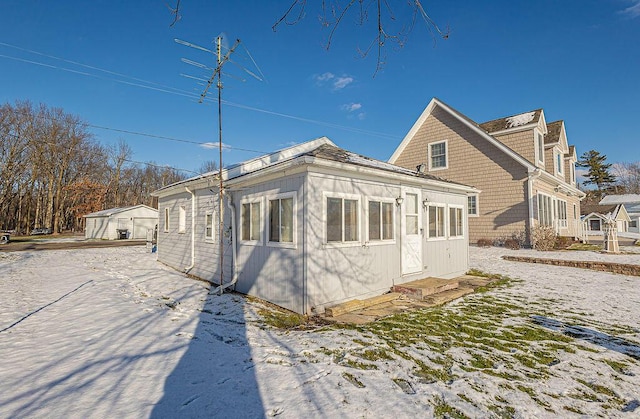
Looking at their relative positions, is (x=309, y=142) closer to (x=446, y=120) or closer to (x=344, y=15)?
(x=344, y=15)

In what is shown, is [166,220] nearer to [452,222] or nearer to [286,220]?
[286,220]

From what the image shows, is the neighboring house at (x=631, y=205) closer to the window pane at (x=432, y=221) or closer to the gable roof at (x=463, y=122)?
the gable roof at (x=463, y=122)

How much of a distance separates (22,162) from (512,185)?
43.2 meters

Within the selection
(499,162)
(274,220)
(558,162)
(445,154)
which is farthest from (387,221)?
(558,162)

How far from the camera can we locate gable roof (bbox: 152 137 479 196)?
19.1ft

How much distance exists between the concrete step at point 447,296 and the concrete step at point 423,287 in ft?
0.36

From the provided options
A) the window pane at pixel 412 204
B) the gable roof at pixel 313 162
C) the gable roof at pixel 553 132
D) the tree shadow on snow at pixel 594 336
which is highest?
the gable roof at pixel 553 132

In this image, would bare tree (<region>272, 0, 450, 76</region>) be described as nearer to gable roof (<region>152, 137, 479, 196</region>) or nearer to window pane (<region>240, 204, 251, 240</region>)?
gable roof (<region>152, 137, 479, 196</region>)

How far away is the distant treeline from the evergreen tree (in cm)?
5889

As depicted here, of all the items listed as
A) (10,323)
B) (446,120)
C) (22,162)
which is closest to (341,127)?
(446,120)

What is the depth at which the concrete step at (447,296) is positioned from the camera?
6.64 meters

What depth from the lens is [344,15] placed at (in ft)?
8.95

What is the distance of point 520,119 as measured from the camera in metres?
16.5

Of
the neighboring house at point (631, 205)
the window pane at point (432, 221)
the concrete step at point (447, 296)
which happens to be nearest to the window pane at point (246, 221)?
the concrete step at point (447, 296)
